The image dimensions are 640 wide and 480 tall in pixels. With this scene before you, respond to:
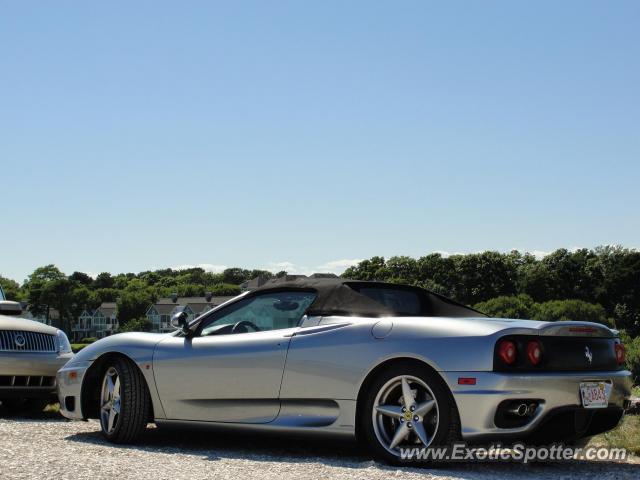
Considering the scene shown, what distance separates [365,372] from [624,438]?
96.5 inches

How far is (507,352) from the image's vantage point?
220 inches

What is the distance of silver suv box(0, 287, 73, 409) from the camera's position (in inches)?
381

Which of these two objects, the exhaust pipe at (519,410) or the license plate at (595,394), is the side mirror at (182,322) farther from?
the license plate at (595,394)

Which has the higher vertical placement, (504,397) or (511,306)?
→ (511,306)

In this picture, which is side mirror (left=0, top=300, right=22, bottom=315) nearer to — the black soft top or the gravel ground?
the gravel ground

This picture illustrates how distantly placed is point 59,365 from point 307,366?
4.76 m

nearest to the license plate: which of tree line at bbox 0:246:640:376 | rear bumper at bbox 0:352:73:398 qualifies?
rear bumper at bbox 0:352:73:398

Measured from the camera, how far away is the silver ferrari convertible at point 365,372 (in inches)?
221

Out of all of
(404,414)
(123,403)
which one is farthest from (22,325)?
(404,414)

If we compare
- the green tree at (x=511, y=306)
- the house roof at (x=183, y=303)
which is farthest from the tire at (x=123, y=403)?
the house roof at (x=183, y=303)

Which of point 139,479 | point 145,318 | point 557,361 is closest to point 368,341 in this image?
point 557,361

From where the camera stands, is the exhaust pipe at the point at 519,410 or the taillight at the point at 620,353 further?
the taillight at the point at 620,353

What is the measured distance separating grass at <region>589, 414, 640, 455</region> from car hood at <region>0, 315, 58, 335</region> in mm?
6190

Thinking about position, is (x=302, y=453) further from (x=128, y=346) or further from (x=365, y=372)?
(x=128, y=346)
